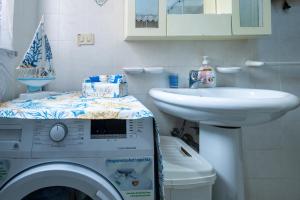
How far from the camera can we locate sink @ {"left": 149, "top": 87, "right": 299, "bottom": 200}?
2.72ft

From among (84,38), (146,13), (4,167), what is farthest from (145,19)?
(4,167)

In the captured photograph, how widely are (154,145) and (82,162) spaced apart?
239 mm

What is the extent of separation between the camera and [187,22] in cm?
132

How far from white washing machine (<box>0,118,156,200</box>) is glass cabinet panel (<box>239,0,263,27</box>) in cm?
99

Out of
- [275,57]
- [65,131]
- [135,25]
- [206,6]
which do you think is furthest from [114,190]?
[275,57]

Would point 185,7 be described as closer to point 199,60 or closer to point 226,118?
point 199,60

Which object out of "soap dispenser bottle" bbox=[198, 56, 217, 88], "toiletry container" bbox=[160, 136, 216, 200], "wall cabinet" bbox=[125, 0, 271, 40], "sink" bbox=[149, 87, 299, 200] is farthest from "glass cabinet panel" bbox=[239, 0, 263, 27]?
"toiletry container" bbox=[160, 136, 216, 200]

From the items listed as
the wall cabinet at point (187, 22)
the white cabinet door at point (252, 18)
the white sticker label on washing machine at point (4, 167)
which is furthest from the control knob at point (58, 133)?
the white cabinet door at point (252, 18)

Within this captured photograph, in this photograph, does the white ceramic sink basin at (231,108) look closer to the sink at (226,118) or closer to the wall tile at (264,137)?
the sink at (226,118)

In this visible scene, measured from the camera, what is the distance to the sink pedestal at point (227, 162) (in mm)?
988

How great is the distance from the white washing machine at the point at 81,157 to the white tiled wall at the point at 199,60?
2.32ft

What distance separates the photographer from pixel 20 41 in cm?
122

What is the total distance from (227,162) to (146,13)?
0.91 meters

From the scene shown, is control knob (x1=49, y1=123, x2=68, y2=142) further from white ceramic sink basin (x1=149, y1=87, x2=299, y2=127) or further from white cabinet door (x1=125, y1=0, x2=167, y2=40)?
white cabinet door (x1=125, y1=0, x2=167, y2=40)
